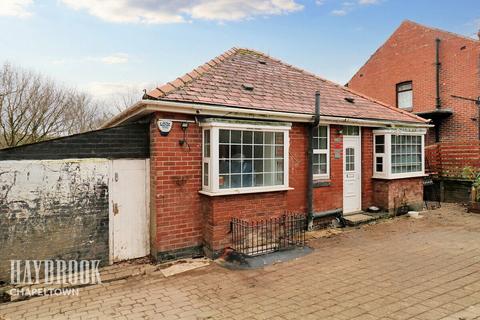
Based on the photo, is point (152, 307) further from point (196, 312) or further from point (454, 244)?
point (454, 244)

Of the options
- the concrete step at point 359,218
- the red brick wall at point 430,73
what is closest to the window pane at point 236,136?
the concrete step at point 359,218

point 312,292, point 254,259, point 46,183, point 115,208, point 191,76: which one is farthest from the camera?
point 191,76

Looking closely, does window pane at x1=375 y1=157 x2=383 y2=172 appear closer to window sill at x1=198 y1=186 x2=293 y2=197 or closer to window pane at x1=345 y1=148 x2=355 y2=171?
window pane at x1=345 y1=148 x2=355 y2=171

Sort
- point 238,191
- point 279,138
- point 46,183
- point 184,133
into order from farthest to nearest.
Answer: point 279,138 < point 238,191 < point 184,133 < point 46,183

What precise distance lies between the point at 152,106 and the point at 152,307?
3.54 meters

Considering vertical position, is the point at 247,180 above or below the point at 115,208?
above

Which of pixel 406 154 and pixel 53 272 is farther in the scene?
pixel 406 154

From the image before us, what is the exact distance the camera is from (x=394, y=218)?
9.51m

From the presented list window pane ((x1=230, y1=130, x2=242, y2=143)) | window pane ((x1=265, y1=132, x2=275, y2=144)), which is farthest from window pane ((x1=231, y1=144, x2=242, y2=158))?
window pane ((x1=265, y1=132, x2=275, y2=144))

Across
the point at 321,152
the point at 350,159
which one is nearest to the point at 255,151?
the point at 321,152

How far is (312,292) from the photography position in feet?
15.0

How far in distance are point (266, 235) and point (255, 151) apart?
76.3 inches

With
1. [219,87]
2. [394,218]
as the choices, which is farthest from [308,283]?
[394,218]

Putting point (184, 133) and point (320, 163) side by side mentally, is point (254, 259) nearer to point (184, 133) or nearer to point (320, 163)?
point (184, 133)
